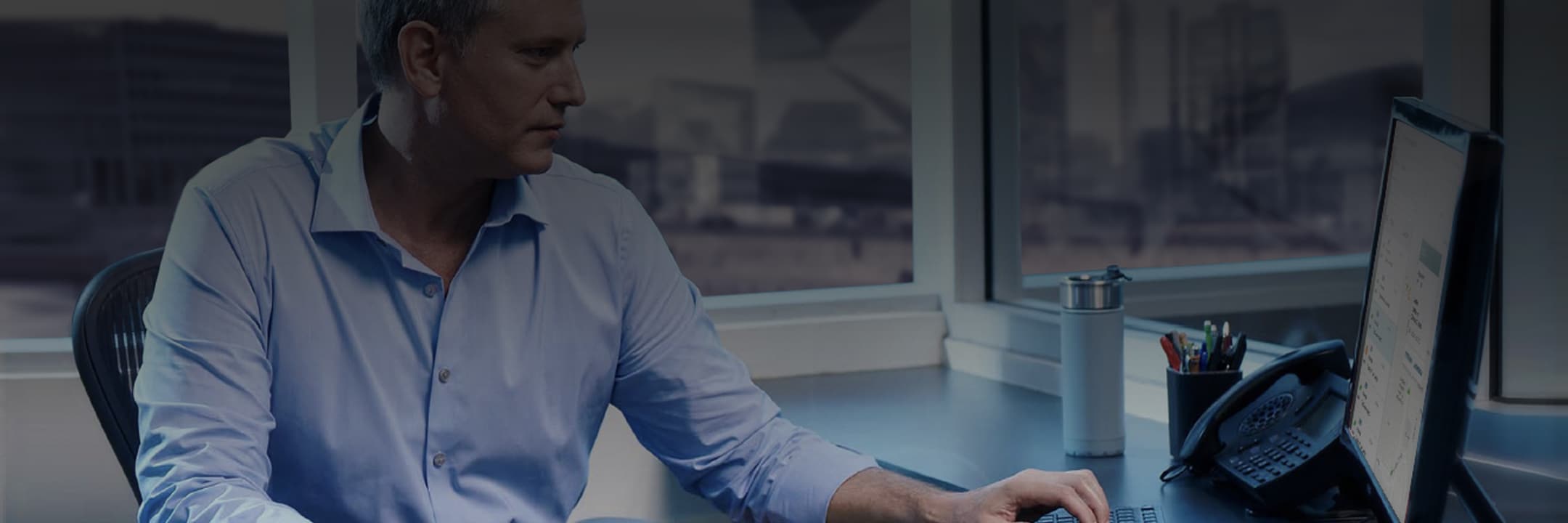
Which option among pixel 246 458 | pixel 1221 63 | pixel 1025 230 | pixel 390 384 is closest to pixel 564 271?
pixel 390 384

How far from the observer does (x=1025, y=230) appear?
2.85 meters

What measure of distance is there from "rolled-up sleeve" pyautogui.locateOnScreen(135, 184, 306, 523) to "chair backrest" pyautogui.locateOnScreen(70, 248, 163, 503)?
18 cm

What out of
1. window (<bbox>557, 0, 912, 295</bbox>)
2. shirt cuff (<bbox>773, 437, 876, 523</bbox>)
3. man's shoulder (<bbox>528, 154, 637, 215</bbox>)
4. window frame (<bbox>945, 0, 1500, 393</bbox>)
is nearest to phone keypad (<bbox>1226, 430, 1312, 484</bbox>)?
shirt cuff (<bbox>773, 437, 876, 523</bbox>)

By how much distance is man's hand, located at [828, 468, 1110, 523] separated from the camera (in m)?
1.41

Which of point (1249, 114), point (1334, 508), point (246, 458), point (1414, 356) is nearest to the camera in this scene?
point (1414, 356)

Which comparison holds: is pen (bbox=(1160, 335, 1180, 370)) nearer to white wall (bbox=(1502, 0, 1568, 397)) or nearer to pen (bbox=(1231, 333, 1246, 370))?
pen (bbox=(1231, 333, 1246, 370))

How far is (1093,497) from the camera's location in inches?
55.3

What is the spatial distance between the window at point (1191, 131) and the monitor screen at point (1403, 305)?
1.25 meters

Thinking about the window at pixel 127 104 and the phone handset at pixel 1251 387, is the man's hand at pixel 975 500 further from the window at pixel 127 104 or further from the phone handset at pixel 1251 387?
the window at pixel 127 104

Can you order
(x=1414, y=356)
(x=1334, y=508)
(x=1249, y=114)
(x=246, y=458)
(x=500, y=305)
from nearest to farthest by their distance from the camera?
1. (x=1414, y=356)
2. (x=246, y=458)
3. (x=1334, y=508)
4. (x=500, y=305)
5. (x=1249, y=114)

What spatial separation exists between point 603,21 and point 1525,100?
1835 mm

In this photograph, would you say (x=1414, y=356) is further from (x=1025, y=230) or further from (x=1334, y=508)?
(x=1025, y=230)

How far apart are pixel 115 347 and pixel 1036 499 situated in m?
1.00

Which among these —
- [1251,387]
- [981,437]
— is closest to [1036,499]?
[1251,387]
